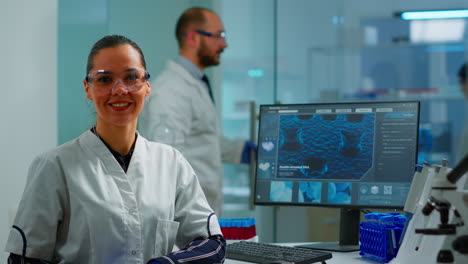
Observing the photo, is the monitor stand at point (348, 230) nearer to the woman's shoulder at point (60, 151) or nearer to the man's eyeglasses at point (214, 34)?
the woman's shoulder at point (60, 151)

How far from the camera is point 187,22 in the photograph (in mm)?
3057

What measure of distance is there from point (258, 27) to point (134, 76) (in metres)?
2.04

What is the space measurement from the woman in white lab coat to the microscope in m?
0.50

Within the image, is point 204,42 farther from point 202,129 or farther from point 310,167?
point 310,167

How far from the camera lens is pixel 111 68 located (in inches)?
57.6

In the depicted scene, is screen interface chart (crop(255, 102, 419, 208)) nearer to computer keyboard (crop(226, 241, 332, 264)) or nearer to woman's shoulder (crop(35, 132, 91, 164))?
computer keyboard (crop(226, 241, 332, 264))

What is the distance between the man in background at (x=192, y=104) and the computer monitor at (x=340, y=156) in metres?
0.94

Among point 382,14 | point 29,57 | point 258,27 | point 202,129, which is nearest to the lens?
point 29,57

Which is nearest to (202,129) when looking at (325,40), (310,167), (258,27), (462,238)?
(258,27)

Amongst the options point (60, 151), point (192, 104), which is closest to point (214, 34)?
point (192, 104)

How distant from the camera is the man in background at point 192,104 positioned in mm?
2770

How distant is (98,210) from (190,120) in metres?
1.50

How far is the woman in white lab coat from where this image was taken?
137cm

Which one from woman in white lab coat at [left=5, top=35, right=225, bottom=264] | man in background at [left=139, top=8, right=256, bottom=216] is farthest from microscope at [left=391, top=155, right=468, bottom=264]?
man in background at [left=139, top=8, right=256, bottom=216]
